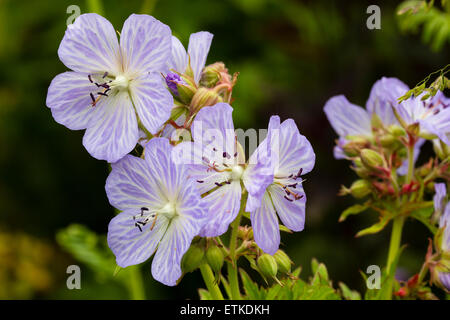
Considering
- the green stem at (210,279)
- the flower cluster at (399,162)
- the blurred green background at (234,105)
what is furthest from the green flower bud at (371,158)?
the blurred green background at (234,105)

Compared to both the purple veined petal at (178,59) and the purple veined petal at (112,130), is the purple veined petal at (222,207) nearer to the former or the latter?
the purple veined petal at (112,130)

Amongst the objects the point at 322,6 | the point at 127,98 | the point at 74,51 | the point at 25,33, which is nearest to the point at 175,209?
the point at 127,98

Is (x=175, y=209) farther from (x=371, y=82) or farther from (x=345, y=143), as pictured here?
(x=371, y=82)

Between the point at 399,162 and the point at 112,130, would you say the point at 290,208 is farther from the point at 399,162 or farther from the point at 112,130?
the point at 399,162

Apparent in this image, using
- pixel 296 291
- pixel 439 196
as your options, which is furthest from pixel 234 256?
pixel 439 196

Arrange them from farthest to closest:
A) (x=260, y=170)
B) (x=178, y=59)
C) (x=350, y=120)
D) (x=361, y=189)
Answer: (x=350, y=120)
(x=361, y=189)
(x=178, y=59)
(x=260, y=170)

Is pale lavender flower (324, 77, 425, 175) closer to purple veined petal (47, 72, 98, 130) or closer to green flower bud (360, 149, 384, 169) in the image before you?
green flower bud (360, 149, 384, 169)
